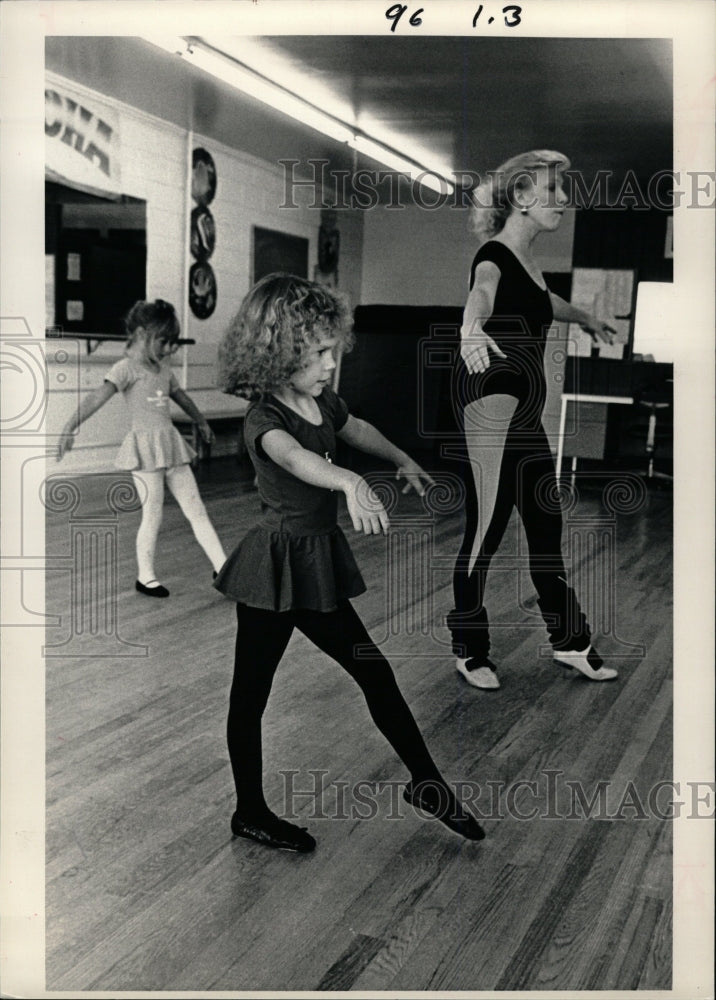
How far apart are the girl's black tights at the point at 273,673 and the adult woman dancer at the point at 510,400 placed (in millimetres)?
762

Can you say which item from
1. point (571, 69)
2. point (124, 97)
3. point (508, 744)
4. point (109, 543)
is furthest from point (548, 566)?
point (124, 97)

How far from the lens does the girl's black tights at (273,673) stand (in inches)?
77.2

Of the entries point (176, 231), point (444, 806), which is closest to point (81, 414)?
point (444, 806)

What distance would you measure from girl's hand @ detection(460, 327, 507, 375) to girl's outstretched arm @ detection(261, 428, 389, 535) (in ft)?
2.18

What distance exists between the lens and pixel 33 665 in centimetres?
143

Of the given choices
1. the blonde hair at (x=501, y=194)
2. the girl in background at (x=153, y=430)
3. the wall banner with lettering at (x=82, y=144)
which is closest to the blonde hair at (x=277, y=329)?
the blonde hair at (x=501, y=194)

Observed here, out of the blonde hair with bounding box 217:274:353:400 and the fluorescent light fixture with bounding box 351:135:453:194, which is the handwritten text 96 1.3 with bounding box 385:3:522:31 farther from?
the fluorescent light fixture with bounding box 351:135:453:194

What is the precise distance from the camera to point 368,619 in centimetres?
377

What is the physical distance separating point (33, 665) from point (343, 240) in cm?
444

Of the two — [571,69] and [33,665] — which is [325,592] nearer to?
[33,665]

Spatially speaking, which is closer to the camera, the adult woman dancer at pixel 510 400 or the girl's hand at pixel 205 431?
the adult woman dancer at pixel 510 400

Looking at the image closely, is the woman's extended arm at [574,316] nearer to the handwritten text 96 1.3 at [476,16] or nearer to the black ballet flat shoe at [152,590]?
the handwritten text 96 1.3 at [476,16]

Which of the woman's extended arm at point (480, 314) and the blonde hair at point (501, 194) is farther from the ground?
the blonde hair at point (501, 194)

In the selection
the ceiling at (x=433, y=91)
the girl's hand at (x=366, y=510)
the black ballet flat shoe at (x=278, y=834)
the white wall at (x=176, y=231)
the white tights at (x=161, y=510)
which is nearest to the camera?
the girl's hand at (x=366, y=510)
